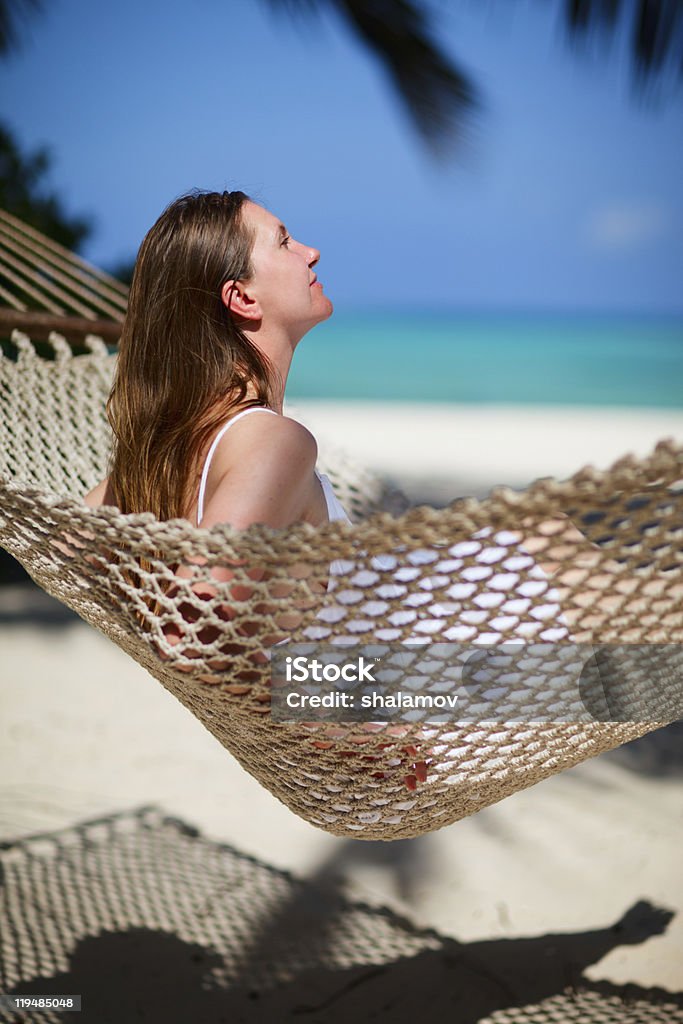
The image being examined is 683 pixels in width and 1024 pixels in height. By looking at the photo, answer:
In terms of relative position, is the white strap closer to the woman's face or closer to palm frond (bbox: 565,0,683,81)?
the woman's face

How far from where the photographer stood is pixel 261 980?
1386 mm

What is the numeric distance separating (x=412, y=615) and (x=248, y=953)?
2.51 ft

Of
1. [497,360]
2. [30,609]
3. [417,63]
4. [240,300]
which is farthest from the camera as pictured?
[497,360]

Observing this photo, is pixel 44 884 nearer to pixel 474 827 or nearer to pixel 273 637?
pixel 474 827

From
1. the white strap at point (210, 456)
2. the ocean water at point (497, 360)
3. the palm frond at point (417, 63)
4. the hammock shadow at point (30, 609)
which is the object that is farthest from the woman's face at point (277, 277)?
the ocean water at point (497, 360)

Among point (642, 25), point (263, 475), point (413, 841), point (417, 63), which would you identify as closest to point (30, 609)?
point (413, 841)

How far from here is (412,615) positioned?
949 mm

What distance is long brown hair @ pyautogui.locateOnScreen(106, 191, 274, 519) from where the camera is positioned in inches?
45.5

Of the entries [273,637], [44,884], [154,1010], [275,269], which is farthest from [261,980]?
[275,269]
